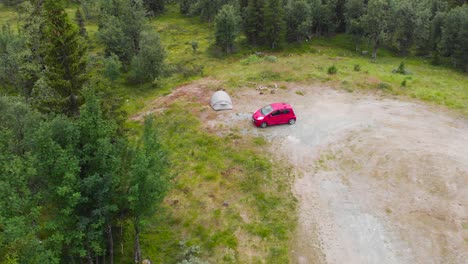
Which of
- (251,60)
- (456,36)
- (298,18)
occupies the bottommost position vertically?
(251,60)

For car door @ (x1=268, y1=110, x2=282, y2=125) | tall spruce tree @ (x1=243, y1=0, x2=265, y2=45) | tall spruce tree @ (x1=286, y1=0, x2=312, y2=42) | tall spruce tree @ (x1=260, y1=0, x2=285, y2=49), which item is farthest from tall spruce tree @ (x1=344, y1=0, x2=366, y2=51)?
car door @ (x1=268, y1=110, x2=282, y2=125)

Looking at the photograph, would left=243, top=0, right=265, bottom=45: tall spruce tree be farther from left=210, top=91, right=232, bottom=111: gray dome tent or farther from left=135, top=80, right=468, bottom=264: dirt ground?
left=210, top=91, right=232, bottom=111: gray dome tent

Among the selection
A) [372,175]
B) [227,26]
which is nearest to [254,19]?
[227,26]

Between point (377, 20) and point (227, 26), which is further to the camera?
point (227, 26)

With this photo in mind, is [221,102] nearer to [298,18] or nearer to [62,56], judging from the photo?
[62,56]

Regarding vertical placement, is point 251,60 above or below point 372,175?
above

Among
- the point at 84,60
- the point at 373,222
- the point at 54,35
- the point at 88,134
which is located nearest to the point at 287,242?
the point at 373,222

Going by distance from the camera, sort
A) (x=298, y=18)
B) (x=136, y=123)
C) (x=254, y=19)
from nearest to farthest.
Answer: (x=136, y=123), (x=254, y=19), (x=298, y=18)
